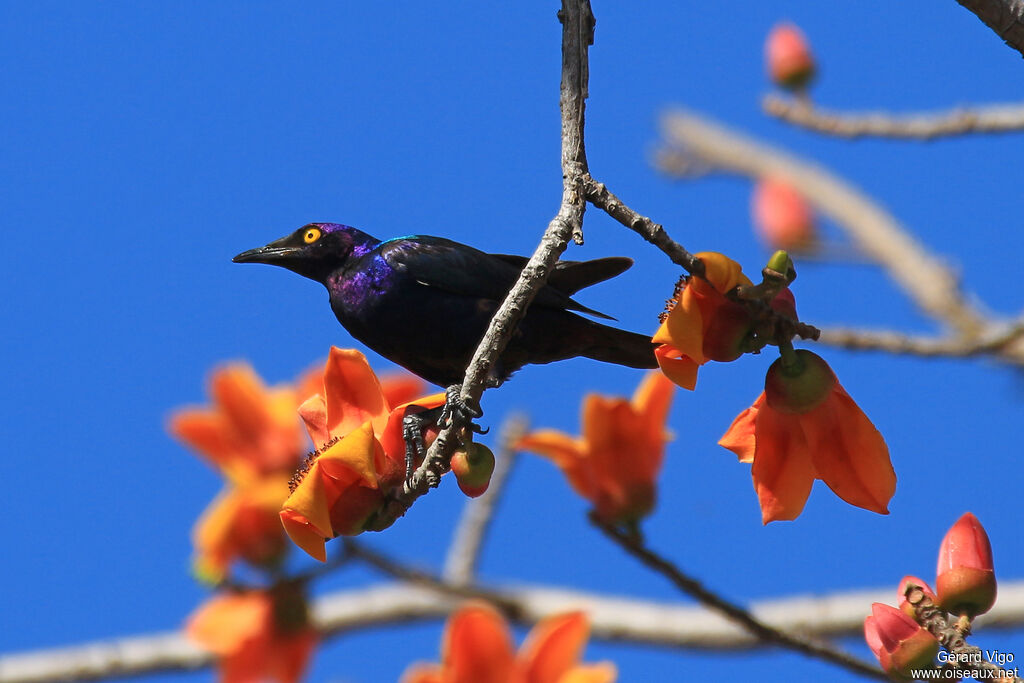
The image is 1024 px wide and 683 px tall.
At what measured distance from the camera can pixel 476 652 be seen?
6.36 feet

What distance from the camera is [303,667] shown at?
10.5ft

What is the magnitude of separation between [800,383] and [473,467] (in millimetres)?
496

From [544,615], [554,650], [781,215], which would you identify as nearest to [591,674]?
[554,650]

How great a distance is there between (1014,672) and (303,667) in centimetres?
189

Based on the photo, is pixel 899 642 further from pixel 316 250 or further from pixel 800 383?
pixel 316 250

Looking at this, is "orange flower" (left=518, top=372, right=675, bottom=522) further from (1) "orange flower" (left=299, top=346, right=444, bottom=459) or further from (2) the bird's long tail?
(1) "orange flower" (left=299, top=346, right=444, bottom=459)

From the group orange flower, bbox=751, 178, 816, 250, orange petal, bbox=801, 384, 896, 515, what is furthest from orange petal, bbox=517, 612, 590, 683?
orange flower, bbox=751, 178, 816, 250

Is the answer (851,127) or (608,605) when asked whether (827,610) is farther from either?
(851,127)

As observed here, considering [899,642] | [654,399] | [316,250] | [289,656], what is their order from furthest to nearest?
[316,250] < [289,656] < [654,399] < [899,642]

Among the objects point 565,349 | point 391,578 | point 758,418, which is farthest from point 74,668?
point 758,418

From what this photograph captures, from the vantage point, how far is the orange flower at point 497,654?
6.35ft

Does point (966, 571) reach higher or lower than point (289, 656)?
lower

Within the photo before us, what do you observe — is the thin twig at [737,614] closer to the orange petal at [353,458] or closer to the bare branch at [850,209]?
the orange petal at [353,458]

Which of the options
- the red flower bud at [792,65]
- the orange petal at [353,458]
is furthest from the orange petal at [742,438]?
the red flower bud at [792,65]
